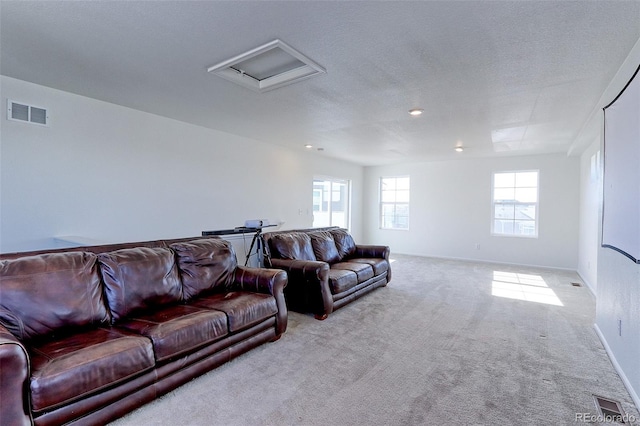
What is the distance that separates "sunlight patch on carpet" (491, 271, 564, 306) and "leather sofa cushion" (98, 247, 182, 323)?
4229mm

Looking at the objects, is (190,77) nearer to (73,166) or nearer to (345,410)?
(73,166)

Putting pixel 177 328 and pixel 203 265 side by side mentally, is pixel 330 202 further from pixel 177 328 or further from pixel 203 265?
pixel 177 328

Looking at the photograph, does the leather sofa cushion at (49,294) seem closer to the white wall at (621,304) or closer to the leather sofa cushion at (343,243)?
the leather sofa cushion at (343,243)

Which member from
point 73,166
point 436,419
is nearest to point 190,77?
point 73,166

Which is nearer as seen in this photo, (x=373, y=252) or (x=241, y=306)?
(x=241, y=306)

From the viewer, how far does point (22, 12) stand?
1.89 m

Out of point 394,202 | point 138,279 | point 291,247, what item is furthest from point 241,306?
point 394,202

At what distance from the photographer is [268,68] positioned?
8.95 feet

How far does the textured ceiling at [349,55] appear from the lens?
183 cm

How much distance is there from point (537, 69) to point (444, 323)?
254 cm

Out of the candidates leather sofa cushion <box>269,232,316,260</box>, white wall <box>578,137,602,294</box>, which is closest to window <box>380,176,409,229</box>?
white wall <box>578,137,602,294</box>

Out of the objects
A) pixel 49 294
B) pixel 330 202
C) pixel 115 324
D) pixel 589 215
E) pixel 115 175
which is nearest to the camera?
pixel 49 294

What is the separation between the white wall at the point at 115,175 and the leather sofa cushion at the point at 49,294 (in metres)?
1.30

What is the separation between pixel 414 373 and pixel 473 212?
5.64 metres
